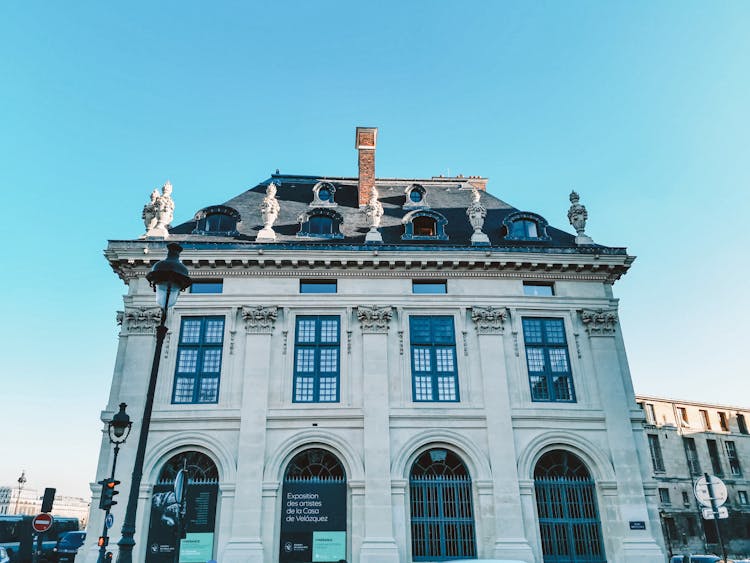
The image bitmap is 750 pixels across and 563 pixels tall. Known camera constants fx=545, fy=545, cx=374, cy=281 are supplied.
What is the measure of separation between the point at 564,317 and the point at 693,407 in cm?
3666

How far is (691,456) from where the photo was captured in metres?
48.2

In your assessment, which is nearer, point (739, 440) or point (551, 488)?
point (551, 488)

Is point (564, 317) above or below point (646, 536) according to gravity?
above

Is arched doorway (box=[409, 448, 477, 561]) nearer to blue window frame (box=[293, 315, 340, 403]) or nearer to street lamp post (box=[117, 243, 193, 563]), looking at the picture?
blue window frame (box=[293, 315, 340, 403])

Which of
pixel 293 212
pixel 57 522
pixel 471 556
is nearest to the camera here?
pixel 471 556

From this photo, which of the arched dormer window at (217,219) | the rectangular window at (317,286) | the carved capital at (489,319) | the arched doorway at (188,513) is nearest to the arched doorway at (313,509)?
the arched doorway at (188,513)

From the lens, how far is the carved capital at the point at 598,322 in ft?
Answer: 73.7

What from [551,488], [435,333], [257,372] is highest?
[435,333]

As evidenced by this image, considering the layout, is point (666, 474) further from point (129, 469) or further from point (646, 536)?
point (129, 469)

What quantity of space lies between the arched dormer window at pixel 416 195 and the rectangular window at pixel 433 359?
24.4ft

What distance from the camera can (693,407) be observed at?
5062 cm

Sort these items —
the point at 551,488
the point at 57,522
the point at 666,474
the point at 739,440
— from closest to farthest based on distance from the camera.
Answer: the point at 551,488 < the point at 57,522 < the point at 666,474 < the point at 739,440

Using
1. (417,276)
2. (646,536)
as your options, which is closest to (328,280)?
(417,276)

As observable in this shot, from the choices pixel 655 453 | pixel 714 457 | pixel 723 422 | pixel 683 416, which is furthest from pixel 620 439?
pixel 723 422
